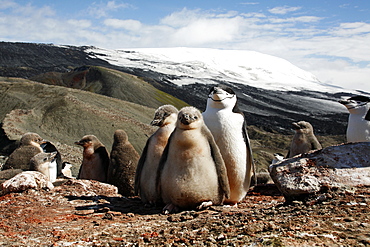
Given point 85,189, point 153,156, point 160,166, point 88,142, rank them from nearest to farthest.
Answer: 1. point 160,166
2. point 153,156
3. point 85,189
4. point 88,142

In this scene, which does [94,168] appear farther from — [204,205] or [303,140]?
[303,140]

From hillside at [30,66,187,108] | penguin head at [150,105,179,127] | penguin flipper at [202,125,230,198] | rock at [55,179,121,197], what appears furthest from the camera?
hillside at [30,66,187,108]

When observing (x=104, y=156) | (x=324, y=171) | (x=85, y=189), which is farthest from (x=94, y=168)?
(x=324, y=171)

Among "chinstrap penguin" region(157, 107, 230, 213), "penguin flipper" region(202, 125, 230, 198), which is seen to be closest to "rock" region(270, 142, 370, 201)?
"penguin flipper" region(202, 125, 230, 198)

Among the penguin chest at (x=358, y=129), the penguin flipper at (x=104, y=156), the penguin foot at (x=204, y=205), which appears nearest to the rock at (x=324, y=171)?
the penguin foot at (x=204, y=205)

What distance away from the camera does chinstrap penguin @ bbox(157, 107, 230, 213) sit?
17.4ft

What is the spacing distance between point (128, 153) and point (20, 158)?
307 cm

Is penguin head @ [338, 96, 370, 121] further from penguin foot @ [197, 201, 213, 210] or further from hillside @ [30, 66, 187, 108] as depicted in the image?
hillside @ [30, 66, 187, 108]

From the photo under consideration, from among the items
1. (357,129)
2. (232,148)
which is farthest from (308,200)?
(357,129)

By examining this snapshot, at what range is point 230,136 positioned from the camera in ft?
20.7

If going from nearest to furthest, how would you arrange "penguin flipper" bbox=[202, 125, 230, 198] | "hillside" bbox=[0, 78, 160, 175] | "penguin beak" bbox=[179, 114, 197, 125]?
"penguin beak" bbox=[179, 114, 197, 125], "penguin flipper" bbox=[202, 125, 230, 198], "hillside" bbox=[0, 78, 160, 175]

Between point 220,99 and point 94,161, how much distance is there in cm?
434

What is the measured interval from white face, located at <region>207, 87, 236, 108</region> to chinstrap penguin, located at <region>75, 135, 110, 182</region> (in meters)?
3.96

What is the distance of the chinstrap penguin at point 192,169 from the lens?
529 cm
